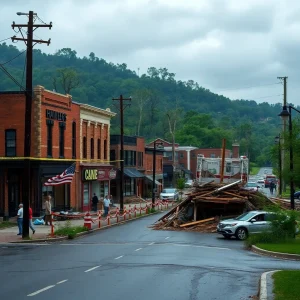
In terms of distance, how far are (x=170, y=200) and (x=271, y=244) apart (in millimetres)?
42455

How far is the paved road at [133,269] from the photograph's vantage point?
603 inches

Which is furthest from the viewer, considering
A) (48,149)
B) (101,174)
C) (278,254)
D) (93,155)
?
(101,174)

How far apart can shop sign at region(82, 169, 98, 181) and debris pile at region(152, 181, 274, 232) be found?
13976 mm

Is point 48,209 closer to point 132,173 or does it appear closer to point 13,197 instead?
point 13,197

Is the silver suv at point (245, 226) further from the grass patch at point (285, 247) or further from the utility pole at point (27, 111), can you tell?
the utility pole at point (27, 111)

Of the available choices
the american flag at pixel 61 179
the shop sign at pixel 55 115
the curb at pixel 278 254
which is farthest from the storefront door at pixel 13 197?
the curb at pixel 278 254

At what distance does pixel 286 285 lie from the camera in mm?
15227

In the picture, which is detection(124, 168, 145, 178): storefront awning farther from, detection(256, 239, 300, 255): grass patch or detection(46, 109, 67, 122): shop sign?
detection(256, 239, 300, 255): grass patch

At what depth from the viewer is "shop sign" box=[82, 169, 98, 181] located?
176ft

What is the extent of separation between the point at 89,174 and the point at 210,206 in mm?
16375

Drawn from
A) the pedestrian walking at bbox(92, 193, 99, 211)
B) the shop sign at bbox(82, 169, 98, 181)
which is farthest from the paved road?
the pedestrian walking at bbox(92, 193, 99, 211)

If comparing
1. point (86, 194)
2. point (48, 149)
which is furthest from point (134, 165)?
point (48, 149)

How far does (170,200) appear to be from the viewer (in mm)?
Result: 70812

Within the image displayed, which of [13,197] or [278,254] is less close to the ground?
[13,197]
